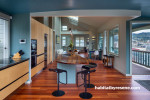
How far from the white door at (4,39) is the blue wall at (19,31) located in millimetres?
153

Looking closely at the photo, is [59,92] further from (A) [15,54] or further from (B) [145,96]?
→ (B) [145,96]

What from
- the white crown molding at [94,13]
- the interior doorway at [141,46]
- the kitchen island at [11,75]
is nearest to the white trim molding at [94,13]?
the white crown molding at [94,13]

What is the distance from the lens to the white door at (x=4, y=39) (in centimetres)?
322

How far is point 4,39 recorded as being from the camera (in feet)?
10.8

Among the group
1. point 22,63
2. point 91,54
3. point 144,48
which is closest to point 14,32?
point 22,63

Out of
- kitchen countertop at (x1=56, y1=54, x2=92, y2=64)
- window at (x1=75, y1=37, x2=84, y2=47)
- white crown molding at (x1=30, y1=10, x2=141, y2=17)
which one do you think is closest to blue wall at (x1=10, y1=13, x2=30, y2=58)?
white crown molding at (x1=30, y1=10, x2=141, y2=17)

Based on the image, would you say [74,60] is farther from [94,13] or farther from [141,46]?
[141,46]

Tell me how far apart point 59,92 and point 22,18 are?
8.78 feet

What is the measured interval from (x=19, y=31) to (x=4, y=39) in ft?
1.68

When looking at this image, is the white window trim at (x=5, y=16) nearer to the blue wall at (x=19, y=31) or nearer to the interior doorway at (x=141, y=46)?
the blue wall at (x=19, y=31)

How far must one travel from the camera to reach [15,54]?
325 centimetres

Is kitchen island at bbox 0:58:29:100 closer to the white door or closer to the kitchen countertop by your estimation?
the white door

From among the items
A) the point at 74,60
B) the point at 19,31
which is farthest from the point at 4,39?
the point at 74,60

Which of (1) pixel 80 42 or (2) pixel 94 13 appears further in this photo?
(1) pixel 80 42
